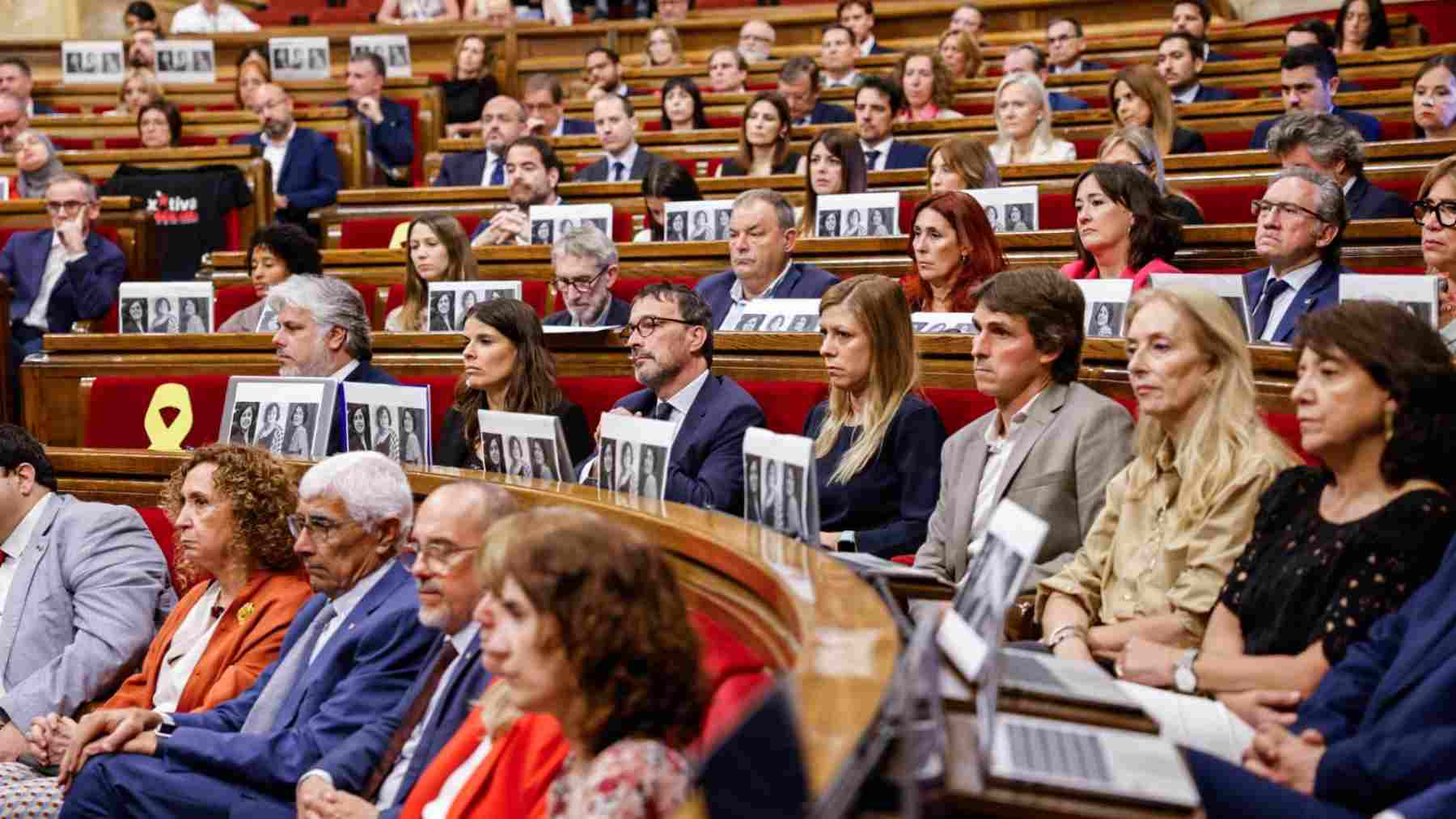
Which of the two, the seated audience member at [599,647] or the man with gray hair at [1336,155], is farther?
the man with gray hair at [1336,155]

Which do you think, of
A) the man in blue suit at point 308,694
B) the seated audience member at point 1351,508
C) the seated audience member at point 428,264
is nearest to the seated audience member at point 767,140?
the seated audience member at point 428,264

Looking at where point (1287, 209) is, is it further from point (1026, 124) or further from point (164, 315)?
point (164, 315)

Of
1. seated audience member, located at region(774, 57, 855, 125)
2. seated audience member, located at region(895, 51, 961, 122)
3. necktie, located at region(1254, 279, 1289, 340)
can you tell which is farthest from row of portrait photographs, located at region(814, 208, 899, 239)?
seated audience member, located at region(774, 57, 855, 125)

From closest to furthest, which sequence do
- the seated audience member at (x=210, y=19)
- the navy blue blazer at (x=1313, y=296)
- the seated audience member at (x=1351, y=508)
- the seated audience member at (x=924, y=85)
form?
the seated audience member at (x=1351, y=508) → the navy blue blazer at (x=1313, y=296) → the seated audience member at (x=924, y=85) → the seated audience member at (x=210, y=19)

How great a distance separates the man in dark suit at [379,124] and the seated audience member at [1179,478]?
513 centimetres

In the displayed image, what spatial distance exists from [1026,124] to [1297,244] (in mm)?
1798

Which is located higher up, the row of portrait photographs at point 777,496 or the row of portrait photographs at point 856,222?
the row of portrait photographs at point 856,222

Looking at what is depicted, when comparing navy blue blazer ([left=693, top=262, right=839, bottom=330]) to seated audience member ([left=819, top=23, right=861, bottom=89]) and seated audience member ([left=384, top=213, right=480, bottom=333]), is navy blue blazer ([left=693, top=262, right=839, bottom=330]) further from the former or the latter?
seated audience member ([left=819, top=23, right=861, bottom=89])

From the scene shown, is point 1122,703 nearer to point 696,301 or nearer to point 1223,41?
point 696,301

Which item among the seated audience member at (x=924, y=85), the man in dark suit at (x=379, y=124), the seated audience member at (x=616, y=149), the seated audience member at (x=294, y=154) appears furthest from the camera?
the man in dark suit at (x=379, y=124)

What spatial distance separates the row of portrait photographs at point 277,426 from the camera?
3.23 metres

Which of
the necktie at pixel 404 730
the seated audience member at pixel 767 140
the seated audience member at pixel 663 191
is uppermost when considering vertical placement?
the seated audience member at pixel 767 140

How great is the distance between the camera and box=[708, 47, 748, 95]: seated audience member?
6.91 m

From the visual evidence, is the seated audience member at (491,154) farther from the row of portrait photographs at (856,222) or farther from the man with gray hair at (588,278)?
the man with gray hair at (588,278)
